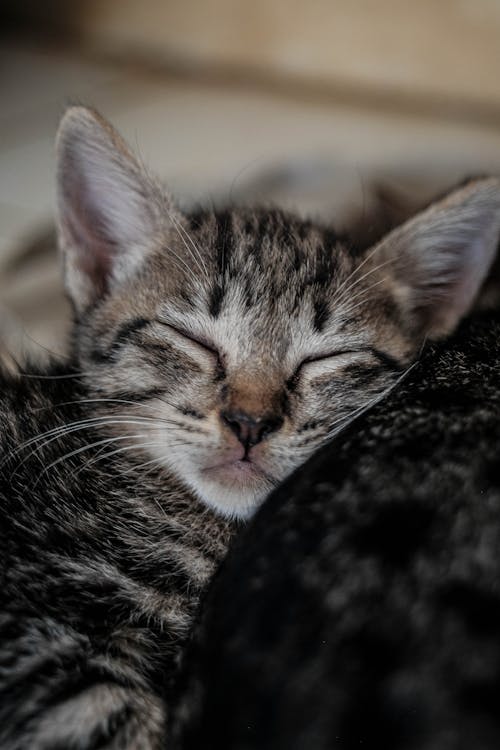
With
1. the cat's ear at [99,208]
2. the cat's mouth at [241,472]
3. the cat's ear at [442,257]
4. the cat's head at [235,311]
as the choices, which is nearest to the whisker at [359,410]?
the cat's head at [235,311]

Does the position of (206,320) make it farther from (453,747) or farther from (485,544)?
(453,747)

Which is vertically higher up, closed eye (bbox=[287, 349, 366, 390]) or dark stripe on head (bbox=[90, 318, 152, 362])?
dark stripe on head (bbox=[90, 318, 152, 362])

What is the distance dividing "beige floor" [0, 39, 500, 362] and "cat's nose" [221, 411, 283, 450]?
26.4 inches

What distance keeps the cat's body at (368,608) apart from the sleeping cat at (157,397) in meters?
0.16

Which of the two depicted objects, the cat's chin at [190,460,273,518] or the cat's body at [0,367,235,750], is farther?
the cat's chin at [190,460,273,518]

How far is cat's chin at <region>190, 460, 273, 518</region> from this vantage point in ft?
3.88

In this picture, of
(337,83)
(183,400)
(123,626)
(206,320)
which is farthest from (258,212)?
(337,83)

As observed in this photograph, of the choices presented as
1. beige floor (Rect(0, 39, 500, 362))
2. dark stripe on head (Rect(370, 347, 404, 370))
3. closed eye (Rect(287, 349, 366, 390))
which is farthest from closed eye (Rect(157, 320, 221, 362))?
beige floor (Rect(0, 39, 500, 362))

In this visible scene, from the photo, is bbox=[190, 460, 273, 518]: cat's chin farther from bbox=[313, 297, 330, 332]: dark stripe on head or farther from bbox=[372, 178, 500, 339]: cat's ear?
bbox=[372, 178, 500, 339]: cat's ear

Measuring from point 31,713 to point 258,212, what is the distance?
100cm

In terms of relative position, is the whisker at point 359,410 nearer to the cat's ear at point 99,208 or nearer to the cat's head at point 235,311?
the cat's head at point 235,311

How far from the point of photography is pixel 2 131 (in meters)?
3.29

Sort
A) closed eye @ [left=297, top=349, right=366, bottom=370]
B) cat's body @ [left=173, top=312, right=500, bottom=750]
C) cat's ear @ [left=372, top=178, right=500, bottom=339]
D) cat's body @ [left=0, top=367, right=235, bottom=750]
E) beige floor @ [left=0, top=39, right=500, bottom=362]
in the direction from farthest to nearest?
beige floor @ [left=0, top=39, right=500, bottom=362], cat's ear @ [left=372, top=178, right=500, bottom=339], closed eye @ [left=297, top=349, right=366, bottom=370], cat's body @ [left=0, top=367, right=235, bottom=750], cat's body @ [left=173, top=312, right=500, bottom=750]

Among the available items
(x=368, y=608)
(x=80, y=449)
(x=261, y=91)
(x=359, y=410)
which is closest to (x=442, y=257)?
(x=359, y=410)
